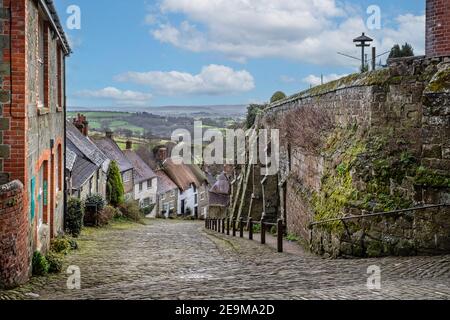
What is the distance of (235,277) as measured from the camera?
387 inches

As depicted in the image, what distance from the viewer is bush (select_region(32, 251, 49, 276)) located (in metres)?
9.97

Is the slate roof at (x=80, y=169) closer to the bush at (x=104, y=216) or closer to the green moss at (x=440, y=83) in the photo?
the bush at (x=104, y=216)

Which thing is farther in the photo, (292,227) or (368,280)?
(292,227)

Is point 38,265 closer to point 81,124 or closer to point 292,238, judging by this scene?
point 292,238

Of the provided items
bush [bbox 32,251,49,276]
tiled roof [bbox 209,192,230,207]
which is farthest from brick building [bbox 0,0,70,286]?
tiled roof [bbox 209,192,230,207]

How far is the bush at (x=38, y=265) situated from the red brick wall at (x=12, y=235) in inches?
46.6

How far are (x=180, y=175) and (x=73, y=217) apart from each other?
138 ft

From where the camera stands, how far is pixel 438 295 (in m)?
6.95

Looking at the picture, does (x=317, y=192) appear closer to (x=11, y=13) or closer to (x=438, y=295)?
(x=438, y=295)

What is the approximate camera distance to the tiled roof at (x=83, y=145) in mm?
30188

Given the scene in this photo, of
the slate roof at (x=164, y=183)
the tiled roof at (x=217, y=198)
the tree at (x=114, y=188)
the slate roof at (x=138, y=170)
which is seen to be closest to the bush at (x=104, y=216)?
the tree at (x=114, y=188)

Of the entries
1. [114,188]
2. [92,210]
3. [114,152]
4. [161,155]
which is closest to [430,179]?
[92,210]
